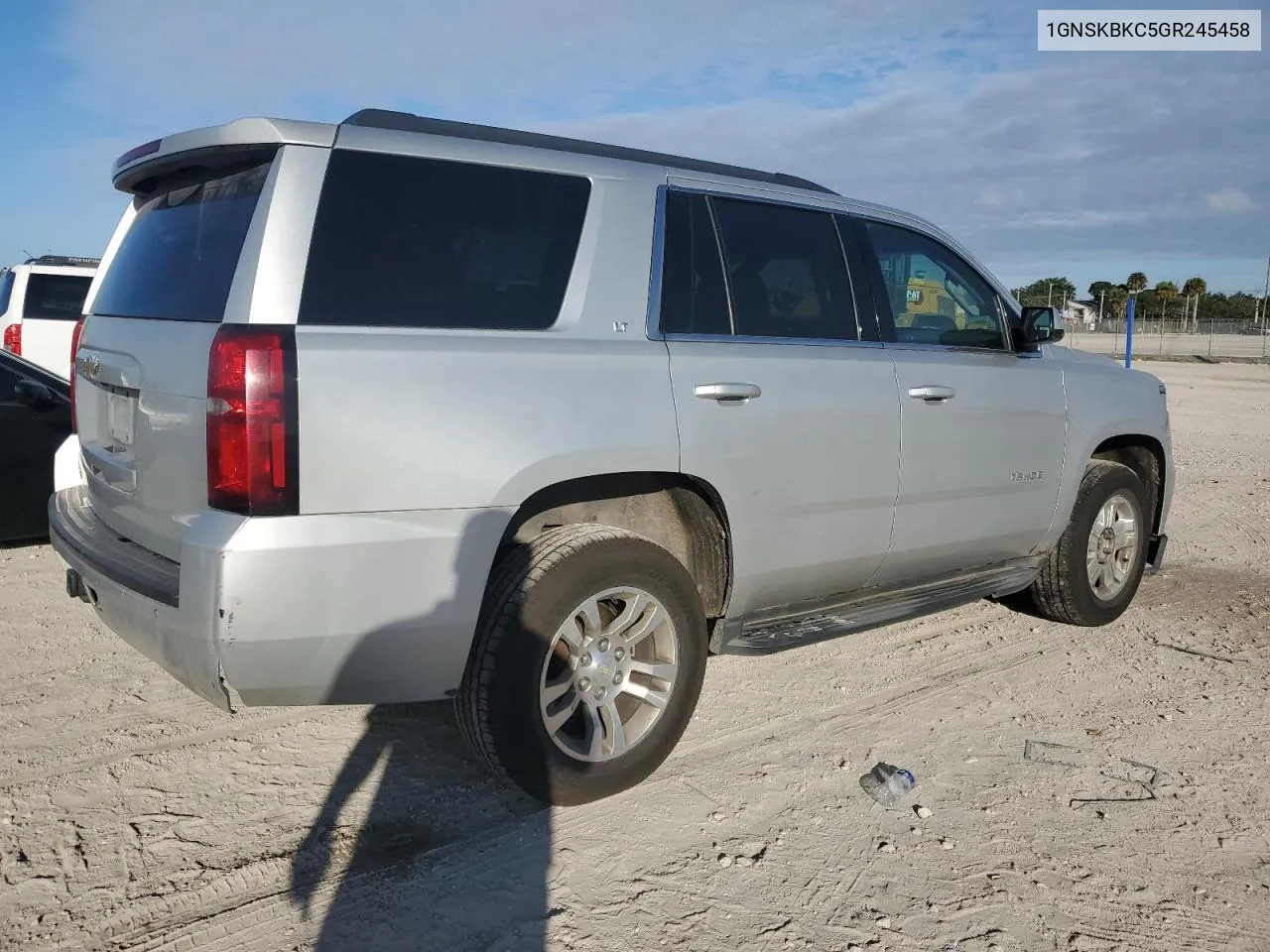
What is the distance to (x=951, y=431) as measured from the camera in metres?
4.36

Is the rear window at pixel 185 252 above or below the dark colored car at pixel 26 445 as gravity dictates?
above

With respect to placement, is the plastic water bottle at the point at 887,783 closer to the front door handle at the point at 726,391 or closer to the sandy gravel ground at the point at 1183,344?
the front door handle at the point at 726,391

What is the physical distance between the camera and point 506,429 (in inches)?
118

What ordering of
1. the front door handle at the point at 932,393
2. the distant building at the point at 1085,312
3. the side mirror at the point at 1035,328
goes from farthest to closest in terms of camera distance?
the distant building at the point at 1085,312 < the side mirror at the point at 1035,328 < the front door handle at the point at 932,393

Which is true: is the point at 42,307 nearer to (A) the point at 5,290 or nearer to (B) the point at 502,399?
(A) the point at 5,290

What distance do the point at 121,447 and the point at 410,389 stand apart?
3.56ft

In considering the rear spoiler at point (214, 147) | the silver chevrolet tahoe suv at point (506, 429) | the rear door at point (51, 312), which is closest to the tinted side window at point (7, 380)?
the silver chevrolet tahoe suv at point (506, 429)

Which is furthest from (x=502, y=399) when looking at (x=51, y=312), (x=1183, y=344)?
(x=1183, y=344)

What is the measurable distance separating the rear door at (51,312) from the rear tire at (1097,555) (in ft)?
29.2

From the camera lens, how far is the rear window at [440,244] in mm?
2861

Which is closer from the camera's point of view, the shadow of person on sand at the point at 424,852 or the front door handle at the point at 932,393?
the shadow of person on sand at the point at 424,852

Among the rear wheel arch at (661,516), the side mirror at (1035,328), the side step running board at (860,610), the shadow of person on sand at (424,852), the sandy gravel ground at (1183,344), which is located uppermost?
the sandy gravel ground at (1183,344)

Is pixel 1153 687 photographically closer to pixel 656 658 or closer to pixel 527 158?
pixel 656 658

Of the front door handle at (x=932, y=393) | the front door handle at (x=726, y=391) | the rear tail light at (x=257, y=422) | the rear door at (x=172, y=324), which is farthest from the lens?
the front door handle at (x=932, y=393)
